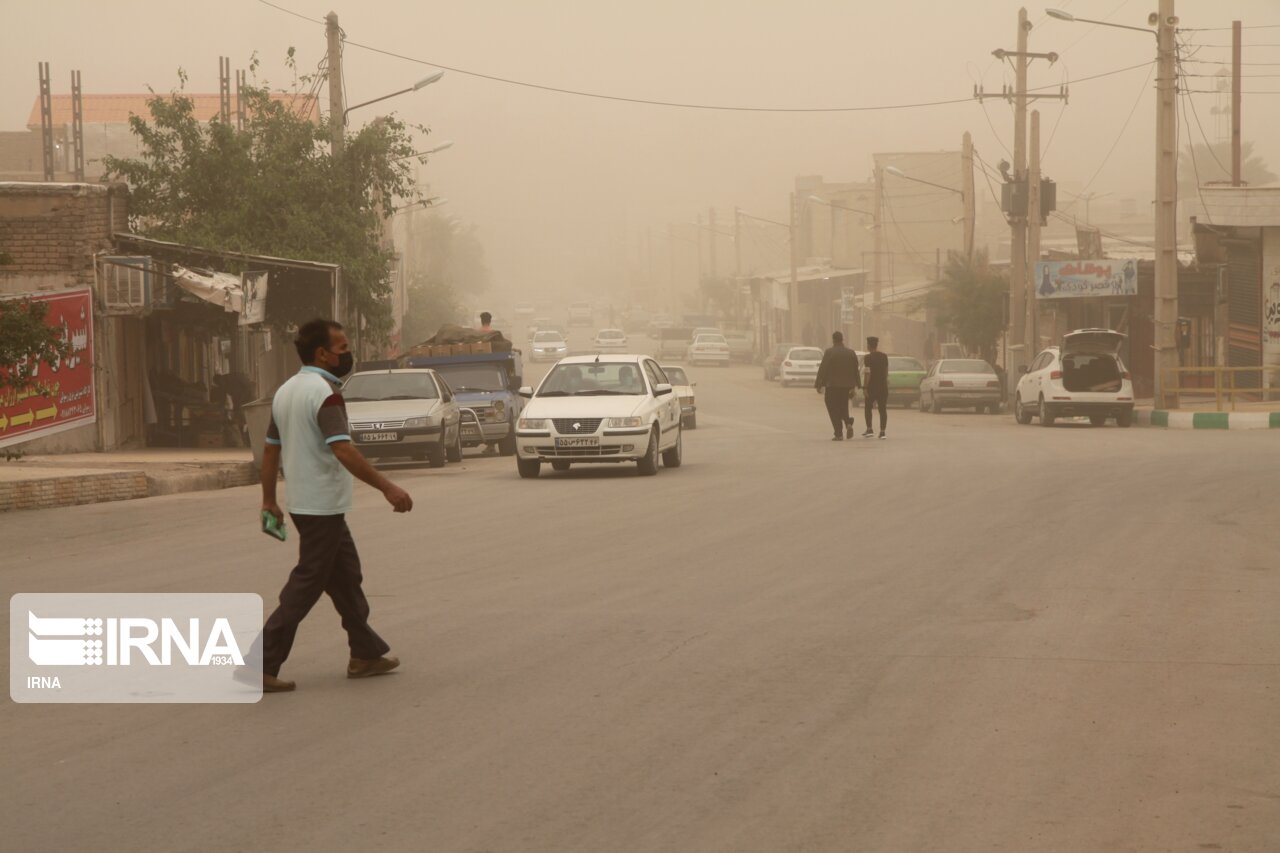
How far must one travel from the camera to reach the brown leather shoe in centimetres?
792

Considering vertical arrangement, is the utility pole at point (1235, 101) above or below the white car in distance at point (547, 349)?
above

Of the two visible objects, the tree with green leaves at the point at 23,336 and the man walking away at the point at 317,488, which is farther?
the tree with green leaves at the point at 23,336

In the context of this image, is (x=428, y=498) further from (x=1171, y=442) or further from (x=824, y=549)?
(x=1171, y=442)

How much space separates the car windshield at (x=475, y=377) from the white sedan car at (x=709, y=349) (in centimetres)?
5141

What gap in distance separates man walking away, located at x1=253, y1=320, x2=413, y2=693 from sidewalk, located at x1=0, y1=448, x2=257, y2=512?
36.7 ft

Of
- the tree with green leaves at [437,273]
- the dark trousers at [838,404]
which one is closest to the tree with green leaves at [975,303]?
the tree with green leaves at [437,273]

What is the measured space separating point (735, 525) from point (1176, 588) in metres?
4.81

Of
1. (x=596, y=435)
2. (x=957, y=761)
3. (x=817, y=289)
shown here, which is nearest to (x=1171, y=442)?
(x=596, y=435)

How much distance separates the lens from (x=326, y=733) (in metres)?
6.78

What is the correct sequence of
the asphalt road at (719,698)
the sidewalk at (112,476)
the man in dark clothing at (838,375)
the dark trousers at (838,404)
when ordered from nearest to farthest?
1. the asphalt road at (719,698)
2. the sidewalk at (112,476)
3. the man in dark clothing at (838,375)
4. the dark trousers at (838,404)

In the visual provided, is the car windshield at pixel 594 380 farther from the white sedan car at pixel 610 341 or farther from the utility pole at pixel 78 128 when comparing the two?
the white sedan car at pixel 610 341

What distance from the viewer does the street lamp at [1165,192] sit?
114 ft

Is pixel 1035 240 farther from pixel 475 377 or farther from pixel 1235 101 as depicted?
pixel 475 377

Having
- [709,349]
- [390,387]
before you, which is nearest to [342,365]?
[390,387]
